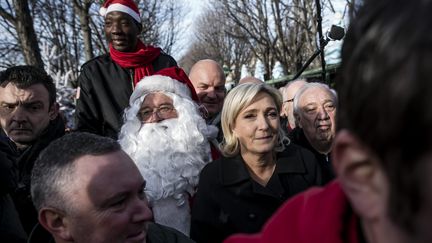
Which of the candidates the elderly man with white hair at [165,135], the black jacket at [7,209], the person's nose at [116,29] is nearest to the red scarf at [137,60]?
the person's nose at [116,29]

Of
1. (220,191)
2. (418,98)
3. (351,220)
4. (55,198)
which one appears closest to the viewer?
(418,98)

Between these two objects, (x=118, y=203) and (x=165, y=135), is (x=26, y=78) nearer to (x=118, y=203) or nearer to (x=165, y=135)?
(x=165, y=135)

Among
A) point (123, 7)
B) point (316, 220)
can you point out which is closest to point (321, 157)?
point (123, 7)

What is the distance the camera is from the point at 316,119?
412cm

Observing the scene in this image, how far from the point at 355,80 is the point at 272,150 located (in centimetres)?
252

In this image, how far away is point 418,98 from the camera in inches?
24.5

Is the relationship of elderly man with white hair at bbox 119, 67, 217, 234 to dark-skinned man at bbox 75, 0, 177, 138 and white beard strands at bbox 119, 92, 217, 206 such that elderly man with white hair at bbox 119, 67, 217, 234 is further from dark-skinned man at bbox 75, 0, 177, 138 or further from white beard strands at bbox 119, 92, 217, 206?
dark-skinned man at bbox 75, 0, 177, 138

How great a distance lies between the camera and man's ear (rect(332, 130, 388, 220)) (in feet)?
2.34

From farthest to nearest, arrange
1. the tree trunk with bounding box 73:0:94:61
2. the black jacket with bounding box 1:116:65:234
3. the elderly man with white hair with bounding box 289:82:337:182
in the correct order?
the tree trunk with bounding box 73:0:94:61, the elderly man with white hair with bounding box 289:82:337:182, the black jacket with bounding box 1:116:65:234

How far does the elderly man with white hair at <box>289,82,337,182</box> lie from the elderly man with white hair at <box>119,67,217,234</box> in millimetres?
771

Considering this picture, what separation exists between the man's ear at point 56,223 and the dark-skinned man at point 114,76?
2183 millimetres

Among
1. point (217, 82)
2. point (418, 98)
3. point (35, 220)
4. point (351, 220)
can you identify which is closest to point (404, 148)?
point (418, 98)

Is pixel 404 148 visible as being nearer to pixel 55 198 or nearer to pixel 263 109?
pixel 55 198

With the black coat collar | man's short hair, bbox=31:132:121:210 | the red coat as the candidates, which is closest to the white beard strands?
the black coat collar
